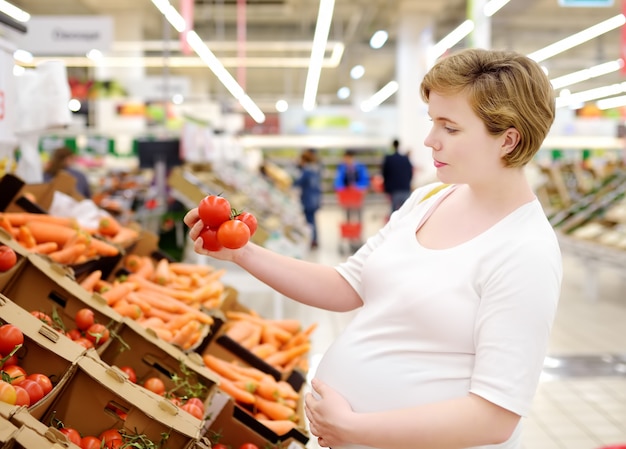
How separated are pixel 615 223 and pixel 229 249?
840 cm

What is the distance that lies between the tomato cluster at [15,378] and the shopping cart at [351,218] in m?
10.5

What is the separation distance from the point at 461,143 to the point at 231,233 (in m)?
0.58

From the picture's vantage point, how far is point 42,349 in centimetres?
188

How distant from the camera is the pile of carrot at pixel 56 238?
10.1 feet

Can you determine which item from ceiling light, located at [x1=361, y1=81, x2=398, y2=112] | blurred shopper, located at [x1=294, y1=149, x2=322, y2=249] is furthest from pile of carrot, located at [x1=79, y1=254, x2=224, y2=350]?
ceiling light, located at [x1=361, y1=81, x2=398, y2=112]

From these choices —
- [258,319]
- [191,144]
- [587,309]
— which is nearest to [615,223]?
[587,309]

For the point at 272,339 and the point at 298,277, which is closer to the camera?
the point at 298,277

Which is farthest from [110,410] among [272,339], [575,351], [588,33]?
[588,33]

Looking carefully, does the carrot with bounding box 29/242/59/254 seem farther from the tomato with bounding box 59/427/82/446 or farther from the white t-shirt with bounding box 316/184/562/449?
the white t-shirt with bounding box 316/184/562/449

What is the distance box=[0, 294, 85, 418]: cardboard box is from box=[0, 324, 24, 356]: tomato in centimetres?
3

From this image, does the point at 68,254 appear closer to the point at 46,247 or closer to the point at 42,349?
the point at 46,247

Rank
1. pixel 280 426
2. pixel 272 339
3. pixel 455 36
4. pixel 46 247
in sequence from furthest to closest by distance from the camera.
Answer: pixel 455 36 < pixel 272 339 < pixel 46 247 < pixel 280 426

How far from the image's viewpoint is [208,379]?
7.86 feet

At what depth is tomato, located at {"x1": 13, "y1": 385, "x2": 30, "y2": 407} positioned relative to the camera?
65.6 inches
